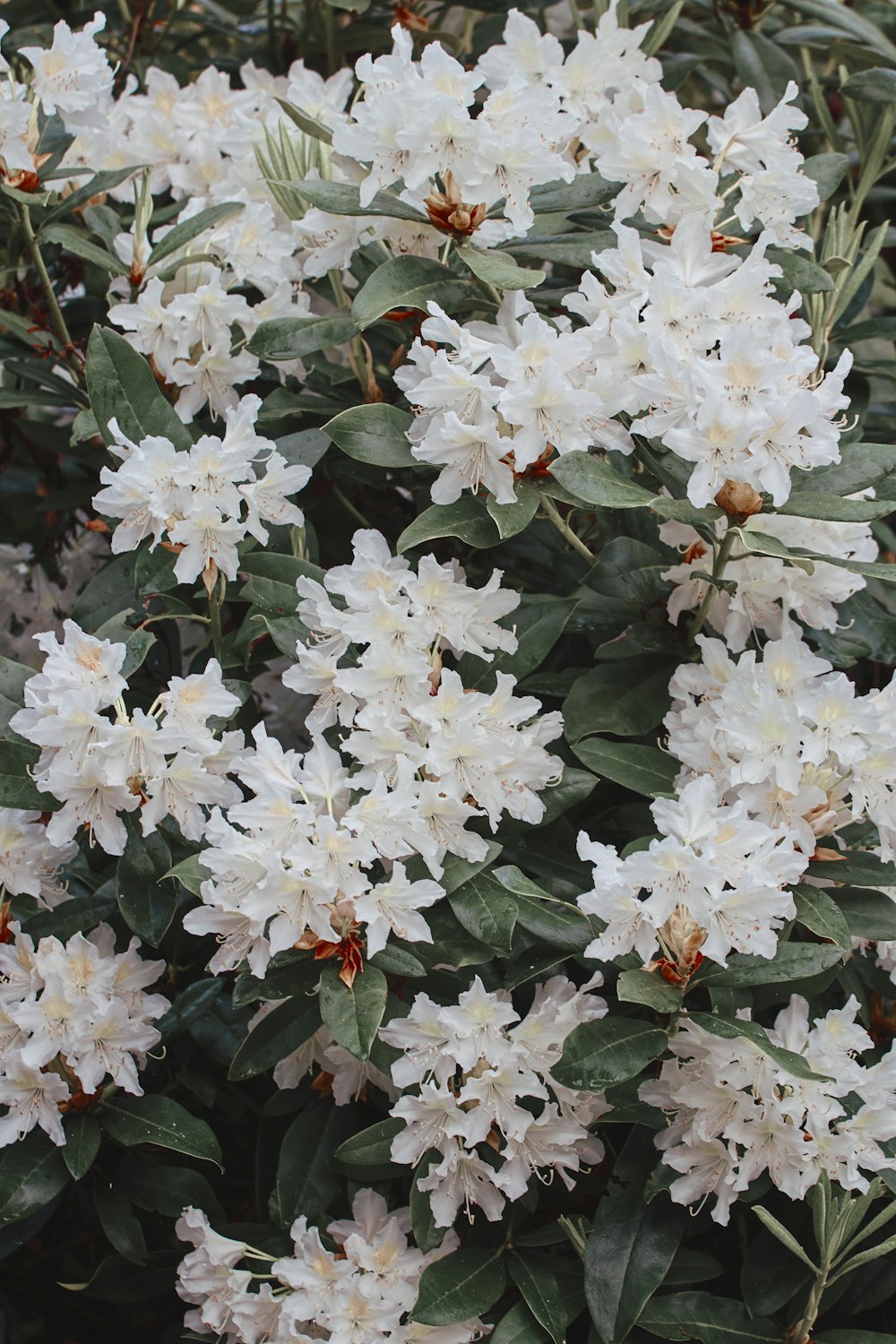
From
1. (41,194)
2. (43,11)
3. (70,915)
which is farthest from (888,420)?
(43,11)

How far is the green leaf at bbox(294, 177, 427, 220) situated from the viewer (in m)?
1.45

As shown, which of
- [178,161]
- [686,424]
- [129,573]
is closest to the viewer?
[686,424]

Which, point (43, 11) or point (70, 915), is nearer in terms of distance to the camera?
point (70, 915)

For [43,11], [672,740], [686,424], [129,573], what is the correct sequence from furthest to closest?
[43,11] → [129,573] → [672,740] → [686,424]

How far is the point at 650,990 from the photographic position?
1.20 metres

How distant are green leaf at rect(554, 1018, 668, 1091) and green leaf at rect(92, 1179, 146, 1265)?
55 cm

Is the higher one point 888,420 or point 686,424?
point 686,424

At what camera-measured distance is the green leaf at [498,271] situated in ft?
4.53

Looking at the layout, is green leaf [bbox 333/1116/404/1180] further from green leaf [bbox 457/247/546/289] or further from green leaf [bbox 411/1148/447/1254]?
green leaf [bbox 457/247/546/289]

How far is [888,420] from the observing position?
1988 millimetres

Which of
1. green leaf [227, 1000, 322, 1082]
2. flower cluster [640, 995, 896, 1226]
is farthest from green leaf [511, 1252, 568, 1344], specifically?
green leaf [227, 1000, 322, 1082]

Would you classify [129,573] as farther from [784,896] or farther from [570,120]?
[784,896]

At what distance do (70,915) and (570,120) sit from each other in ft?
3.26

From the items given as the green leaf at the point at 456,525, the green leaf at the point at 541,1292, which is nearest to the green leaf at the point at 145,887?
the green leaf at the point at 456,525
